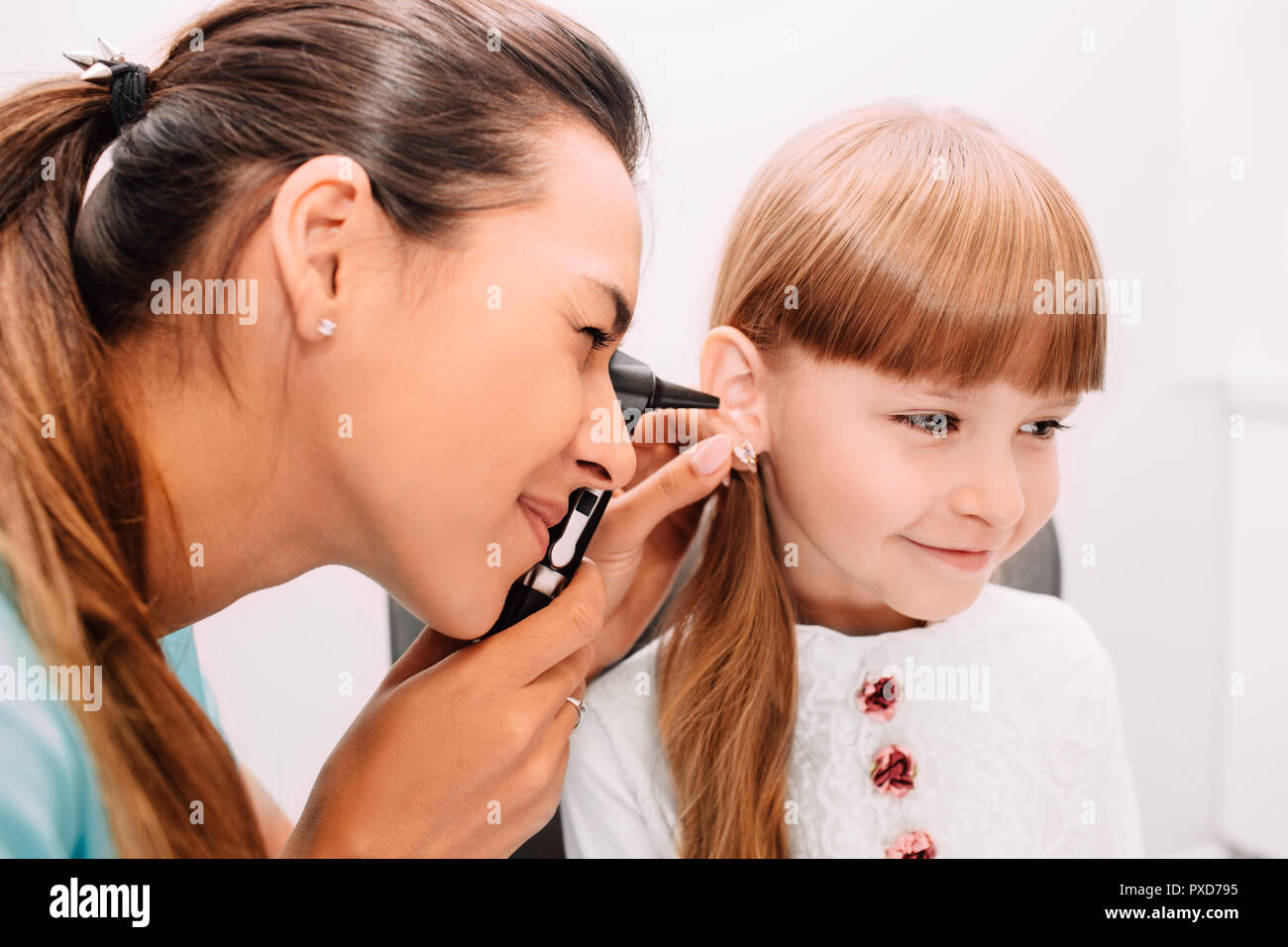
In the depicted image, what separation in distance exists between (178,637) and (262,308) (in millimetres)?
341

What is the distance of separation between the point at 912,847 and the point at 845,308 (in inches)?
17.4

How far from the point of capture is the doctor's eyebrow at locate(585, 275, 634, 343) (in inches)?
23.5

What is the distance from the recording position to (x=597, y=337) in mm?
629

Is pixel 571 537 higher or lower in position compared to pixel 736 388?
lower

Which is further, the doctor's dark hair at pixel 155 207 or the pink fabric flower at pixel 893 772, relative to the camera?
the pink fabric flower at pixel 893 772

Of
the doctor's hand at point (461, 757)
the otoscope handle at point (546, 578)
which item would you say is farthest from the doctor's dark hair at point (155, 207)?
the otoscope handle at point (546, 578)

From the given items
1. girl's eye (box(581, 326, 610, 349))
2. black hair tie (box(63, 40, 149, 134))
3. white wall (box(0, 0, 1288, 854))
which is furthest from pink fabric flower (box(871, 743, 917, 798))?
black hair tie (box(63, 40, 149, 134))

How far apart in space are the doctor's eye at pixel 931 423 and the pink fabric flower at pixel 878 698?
24 cm

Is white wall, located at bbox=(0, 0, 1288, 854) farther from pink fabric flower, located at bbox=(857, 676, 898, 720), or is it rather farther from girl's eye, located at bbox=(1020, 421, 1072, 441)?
pink fabric flower, located at bbox=(857, 676, 898, 720)

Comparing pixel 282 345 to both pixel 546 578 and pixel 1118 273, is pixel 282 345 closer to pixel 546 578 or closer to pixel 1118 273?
pixel 546 578

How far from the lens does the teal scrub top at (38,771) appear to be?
0.53 meters

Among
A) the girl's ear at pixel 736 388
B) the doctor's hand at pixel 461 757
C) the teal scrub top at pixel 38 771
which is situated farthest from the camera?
the girl's ear at pixel 736 388

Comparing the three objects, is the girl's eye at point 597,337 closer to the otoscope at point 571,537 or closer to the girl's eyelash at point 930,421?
the otoscope at point 571,537

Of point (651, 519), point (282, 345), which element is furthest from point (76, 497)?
point (651, 519)
